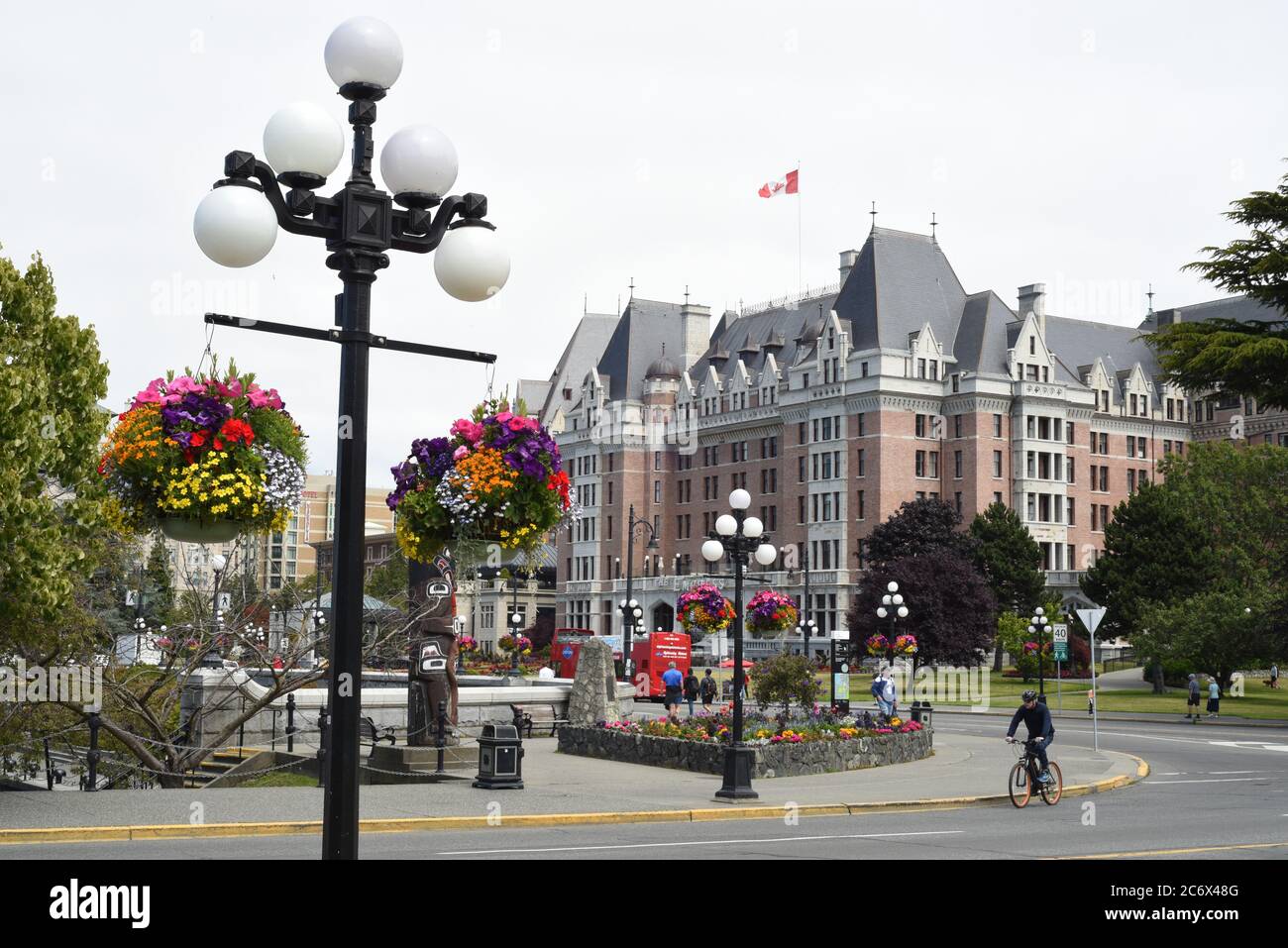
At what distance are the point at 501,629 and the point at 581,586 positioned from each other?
62.7 feet

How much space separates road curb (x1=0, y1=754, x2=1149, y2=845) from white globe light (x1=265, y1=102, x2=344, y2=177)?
9777mm

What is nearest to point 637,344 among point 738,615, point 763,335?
point 763,335

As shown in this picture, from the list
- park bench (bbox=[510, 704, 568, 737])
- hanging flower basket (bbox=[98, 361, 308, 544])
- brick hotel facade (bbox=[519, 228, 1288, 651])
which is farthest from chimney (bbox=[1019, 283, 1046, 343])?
hanging flower basket (bbox=[98, 361, 308, 544])

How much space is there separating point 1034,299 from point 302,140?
97.0 meters

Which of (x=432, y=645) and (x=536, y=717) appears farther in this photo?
(x=536, y=717)

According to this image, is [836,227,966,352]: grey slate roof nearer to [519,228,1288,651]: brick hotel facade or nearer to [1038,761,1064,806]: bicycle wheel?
[519,228,1288,651]: brick hotel facade

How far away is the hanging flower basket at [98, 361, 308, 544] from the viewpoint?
10.1 m

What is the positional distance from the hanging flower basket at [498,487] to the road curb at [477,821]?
3789 millimetres

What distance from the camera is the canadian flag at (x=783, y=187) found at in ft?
295

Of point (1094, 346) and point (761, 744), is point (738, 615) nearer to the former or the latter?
point (761, 744)

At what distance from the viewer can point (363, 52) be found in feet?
24.2

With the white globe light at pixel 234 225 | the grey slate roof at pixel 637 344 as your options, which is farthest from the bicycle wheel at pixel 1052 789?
the grey slate roof at pixel 637 344
